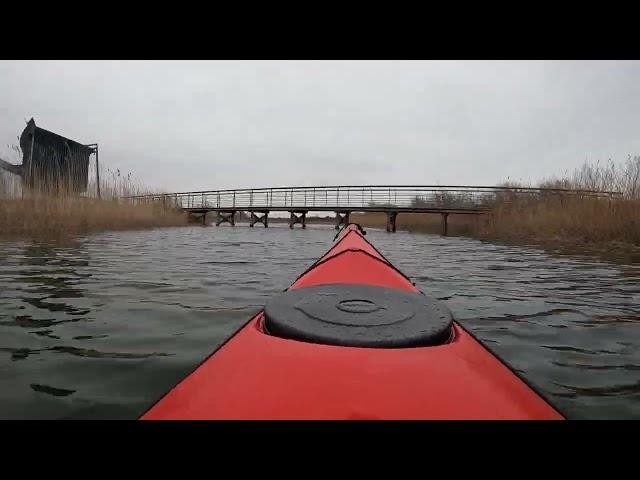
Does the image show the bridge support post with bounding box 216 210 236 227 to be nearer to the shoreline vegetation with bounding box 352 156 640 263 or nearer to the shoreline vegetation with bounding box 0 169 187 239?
the shoreline vegetation with bounding box 0 169 187 239

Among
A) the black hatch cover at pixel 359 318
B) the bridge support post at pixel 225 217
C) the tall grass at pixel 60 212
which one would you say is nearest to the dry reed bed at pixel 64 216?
the tall grass at pixel 60 212

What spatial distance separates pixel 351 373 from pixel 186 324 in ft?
5.35

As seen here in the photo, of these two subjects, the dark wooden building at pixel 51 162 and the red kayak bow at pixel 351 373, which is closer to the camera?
the red kayak bow at pixel 351 373

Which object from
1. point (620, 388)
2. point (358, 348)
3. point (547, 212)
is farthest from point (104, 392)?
point (547, 212)

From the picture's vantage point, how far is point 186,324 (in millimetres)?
2211

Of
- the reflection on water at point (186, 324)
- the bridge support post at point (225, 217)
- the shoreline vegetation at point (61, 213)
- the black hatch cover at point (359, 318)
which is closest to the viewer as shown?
the black hatch cover at point (359, 318)

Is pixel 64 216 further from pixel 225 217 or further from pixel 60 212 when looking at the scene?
pixel 225 217

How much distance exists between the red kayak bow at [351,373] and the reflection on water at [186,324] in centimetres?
57

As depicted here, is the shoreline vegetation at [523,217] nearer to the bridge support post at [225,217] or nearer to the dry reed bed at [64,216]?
the dry reed bed at [64,216]

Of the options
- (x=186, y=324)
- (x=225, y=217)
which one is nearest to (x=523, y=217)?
(x=186, y=324)

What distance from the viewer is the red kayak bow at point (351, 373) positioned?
0.71 metres

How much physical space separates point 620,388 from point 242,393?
1.53 metres
